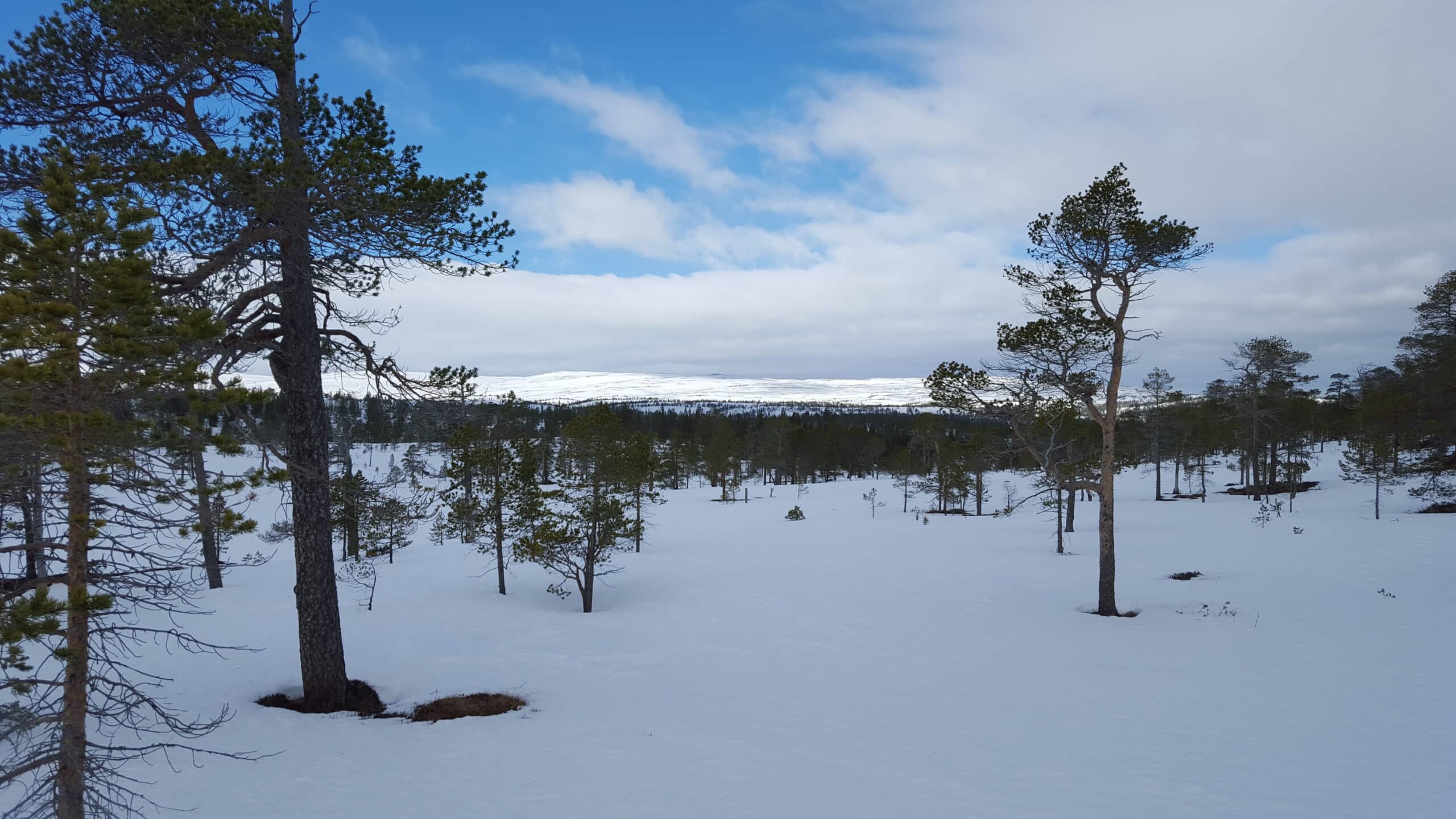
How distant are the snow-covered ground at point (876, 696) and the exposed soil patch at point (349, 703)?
337 mm

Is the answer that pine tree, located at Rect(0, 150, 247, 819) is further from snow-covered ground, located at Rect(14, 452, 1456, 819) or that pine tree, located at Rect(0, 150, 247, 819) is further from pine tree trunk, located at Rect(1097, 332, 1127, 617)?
pine tree trunk, located at Rect(1097, 332, 1127, 617)

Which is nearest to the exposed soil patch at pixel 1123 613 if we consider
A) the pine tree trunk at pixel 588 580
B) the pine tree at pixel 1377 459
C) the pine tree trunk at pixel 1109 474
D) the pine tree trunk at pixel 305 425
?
the pine tree trunk at pixel 1109 474

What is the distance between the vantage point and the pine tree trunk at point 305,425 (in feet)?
27.0

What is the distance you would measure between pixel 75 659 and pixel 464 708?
20.1ft

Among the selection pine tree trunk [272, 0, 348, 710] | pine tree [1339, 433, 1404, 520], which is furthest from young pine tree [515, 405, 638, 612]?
pine tree [1339, 433, 1404, 520]

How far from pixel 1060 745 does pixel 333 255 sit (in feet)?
37.1

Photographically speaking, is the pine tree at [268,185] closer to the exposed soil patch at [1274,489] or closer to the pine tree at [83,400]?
the pine tree at [83,400]

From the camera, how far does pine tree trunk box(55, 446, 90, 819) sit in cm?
444

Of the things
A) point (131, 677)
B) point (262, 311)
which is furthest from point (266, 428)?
point (131, 677)

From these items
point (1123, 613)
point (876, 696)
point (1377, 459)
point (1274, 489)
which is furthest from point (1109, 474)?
point (1274, 489)

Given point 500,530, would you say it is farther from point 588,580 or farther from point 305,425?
point 305,425

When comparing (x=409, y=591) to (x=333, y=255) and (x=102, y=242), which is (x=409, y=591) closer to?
(x=333, y=255)

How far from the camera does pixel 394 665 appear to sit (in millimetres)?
11930

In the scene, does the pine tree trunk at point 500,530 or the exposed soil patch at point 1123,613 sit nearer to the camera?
the exposed soil patch at point 1123,613
